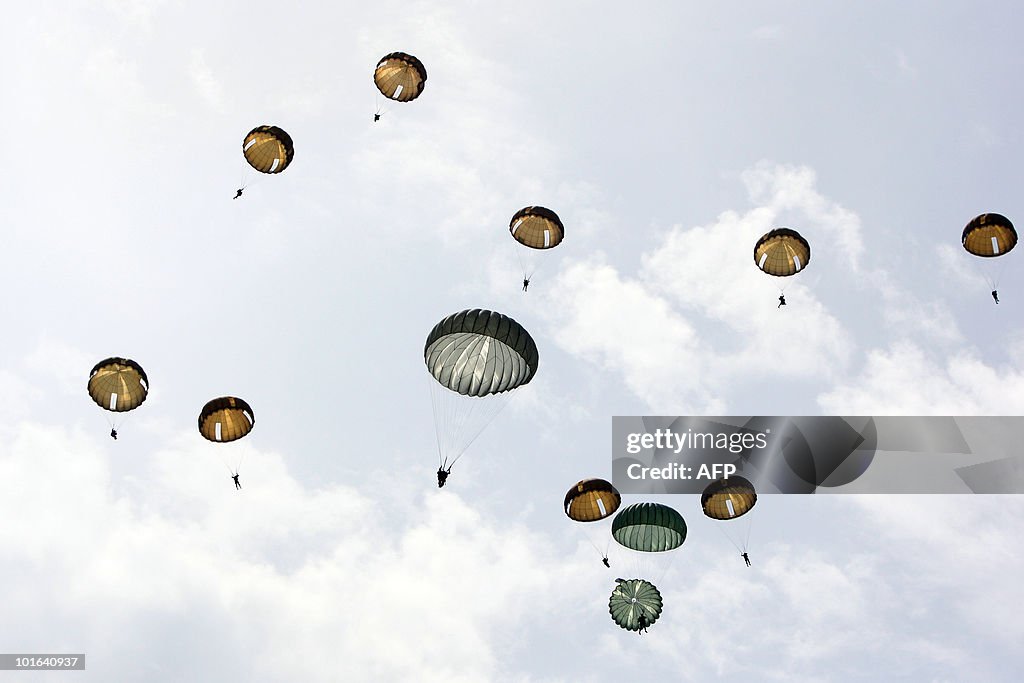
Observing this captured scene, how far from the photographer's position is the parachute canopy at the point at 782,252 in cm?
3581

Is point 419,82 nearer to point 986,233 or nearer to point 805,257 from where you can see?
point 805,257

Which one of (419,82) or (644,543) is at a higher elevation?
(419,82)

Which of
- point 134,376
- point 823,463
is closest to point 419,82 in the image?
point 134,376

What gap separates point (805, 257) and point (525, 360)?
39.8 feet

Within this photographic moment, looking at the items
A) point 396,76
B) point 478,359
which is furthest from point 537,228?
point 396,76

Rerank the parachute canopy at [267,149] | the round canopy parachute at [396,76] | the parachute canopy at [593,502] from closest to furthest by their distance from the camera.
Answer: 1. the parachute canopy at [593,502]
2. the parachute canopy at [267,149]
3. the round canopy parachute at [396,76]

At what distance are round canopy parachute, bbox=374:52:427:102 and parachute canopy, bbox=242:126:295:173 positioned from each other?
4.59 meters

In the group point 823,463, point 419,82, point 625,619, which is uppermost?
point 419,82

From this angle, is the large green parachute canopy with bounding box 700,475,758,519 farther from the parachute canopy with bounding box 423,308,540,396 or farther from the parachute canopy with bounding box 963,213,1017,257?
the parachute canopy with bounding box 963,213,1017,257

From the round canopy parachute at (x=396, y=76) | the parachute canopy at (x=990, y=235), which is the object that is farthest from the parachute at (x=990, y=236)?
the round canopy parachute at (x=396, y=76)

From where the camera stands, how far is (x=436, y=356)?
34.7 metres

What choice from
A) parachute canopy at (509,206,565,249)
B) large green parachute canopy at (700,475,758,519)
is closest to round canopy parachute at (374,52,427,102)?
parachute canopy at (509,206,565,249)

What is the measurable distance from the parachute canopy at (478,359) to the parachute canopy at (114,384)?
1089cm

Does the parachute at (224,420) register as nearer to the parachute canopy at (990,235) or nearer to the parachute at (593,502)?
the parachute at (593,502)
